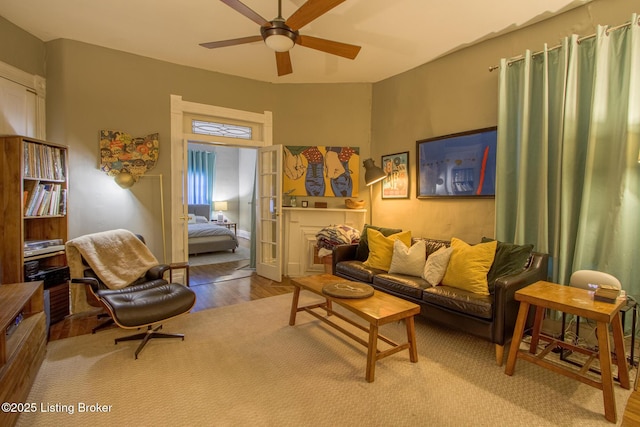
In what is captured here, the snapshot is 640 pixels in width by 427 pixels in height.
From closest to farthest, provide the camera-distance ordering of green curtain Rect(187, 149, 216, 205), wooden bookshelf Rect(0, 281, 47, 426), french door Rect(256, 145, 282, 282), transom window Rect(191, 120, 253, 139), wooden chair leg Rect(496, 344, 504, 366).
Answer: wooden bookshelf Rect(0, 281, 47, 426)
wooden chair leg Rect(496, 344, 504, 366)
transom window Rect(191, 120, 253, 139)
french door Rect(256, 145, 282, 282)
green curtain Rect(187, 149, 216, 205)

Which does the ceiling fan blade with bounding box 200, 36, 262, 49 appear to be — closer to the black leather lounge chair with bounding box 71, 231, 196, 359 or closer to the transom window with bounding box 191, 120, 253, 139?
the transom window with bounding box 191, 120, 253, 139

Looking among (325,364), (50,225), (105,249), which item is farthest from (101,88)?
(325,364)

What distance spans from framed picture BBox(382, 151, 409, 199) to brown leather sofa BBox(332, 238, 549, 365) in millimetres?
1441

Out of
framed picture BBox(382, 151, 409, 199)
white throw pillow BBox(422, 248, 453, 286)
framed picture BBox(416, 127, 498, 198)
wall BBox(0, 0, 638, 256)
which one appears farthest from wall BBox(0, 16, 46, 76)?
white throw pillow BBox(422, 248, 453, 286)

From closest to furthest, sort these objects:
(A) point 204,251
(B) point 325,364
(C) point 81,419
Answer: (C) point 81,419 < (B) point 325,364 < (A) point 204,251

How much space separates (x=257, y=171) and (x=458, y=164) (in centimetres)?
296

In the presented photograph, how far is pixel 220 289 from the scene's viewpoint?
4082 millimetres

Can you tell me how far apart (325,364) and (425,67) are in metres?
Answer: 3.67

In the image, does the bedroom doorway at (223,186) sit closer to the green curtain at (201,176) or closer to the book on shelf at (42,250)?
the green curtain at (201,176)

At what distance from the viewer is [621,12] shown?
245cm

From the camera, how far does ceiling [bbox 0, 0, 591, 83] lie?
2.77m

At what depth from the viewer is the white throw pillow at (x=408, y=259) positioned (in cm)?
313

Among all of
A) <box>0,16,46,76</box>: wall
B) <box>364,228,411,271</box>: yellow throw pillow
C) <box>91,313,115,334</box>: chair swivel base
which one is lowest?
<box>91,313,115,334</box>: chair swivel base

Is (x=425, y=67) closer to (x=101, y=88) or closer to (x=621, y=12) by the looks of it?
(x=621, y=12)
